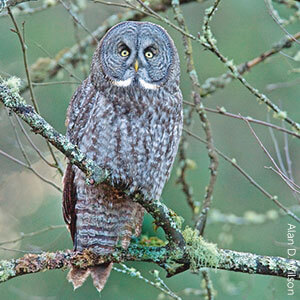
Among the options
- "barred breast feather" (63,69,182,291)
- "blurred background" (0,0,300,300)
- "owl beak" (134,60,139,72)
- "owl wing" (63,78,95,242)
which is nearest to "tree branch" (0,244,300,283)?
"barred breast feather" (63,69,182,291)

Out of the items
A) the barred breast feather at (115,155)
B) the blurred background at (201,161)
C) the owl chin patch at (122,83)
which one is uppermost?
the blurred background at (201,161)

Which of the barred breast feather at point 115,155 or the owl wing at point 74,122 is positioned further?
the owl wing at point 74,122

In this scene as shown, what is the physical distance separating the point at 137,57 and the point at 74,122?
2.22 ft

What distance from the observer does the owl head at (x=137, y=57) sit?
4602mm

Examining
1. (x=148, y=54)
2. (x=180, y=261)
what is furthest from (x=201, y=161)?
(x=180, y=261)

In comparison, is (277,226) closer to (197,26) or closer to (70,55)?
(197,26)

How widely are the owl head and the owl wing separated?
15 centimetres

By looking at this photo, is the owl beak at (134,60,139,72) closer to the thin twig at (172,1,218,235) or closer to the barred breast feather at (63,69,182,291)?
the barred breast feather at (63,69,182,291)

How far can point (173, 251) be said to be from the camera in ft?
13.3

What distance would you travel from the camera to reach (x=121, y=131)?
174 inches

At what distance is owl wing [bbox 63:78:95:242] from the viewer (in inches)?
179

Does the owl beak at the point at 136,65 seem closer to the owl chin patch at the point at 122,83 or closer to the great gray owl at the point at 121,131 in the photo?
the great gray owl at the point at 121,131

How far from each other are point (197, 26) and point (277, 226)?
305cm

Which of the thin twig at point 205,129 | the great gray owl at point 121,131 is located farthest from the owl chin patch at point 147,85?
the thin twig at point 205,129
